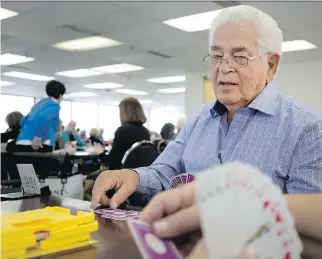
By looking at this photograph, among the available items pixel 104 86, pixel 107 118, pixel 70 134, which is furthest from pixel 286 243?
pixel 107 118

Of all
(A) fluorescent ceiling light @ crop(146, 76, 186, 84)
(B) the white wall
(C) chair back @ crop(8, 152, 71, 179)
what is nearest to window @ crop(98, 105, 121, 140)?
(A) fluorescent ceiling light @ crop(146, 76, 186, 84)

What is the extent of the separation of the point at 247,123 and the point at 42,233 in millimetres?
776

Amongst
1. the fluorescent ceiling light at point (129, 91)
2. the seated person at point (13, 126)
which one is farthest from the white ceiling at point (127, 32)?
the fluorescent ceiling light at point (129, 91)

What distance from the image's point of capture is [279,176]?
1173mm

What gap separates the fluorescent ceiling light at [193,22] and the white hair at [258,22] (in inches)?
141

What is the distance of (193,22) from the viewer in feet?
16.9

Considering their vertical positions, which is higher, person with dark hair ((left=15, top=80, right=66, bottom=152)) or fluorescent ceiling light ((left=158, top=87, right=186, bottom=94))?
fluorescent ceiling light ((left=158, top=87, right=186, bottom=94))

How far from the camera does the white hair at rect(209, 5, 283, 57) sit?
125 cm

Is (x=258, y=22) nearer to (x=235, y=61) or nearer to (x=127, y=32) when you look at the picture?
(x=235, y=61)

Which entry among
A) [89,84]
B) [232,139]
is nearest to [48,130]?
[232,139]

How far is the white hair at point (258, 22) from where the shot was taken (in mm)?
1251

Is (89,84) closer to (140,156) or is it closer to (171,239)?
(140,156)

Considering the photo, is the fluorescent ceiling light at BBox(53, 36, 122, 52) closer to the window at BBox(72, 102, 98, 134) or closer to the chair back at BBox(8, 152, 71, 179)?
the chair back at BBox(8, 152, 71, 179)

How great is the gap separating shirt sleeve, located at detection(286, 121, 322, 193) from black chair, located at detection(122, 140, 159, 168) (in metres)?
1.54
